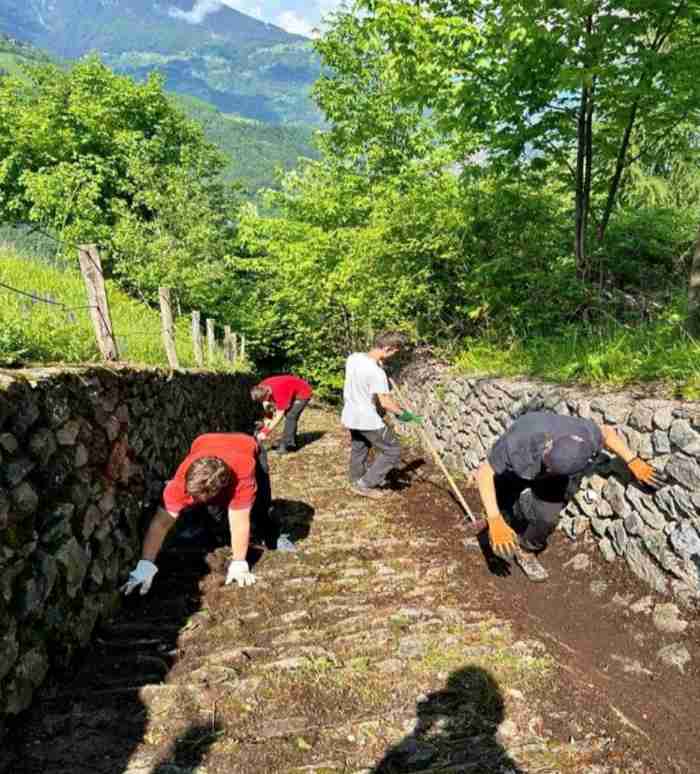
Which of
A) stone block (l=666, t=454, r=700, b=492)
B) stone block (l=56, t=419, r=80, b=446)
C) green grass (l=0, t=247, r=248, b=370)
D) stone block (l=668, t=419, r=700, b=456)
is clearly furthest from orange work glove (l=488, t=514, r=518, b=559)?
green grass (l=0, t=247, r=248, b=370)

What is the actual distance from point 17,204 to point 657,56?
84.0 feet

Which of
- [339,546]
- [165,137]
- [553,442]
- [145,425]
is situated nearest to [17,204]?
[165,137]

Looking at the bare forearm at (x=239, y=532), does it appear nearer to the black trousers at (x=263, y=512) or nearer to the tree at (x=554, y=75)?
the black trousers at (x=263, y=512)

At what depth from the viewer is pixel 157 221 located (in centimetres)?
1959

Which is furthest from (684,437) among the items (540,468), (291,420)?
(291,420)

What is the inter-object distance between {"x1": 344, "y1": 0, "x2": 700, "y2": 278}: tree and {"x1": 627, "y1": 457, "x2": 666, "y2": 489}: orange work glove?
13.7 feet

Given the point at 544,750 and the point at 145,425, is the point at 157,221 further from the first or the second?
the point at 544,750

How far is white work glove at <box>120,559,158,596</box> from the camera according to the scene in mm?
3893

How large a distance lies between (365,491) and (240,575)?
2.94m

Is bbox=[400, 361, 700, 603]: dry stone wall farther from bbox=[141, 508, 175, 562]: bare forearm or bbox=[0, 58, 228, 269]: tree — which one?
bbox=[0, 58, 228, 269]: tree

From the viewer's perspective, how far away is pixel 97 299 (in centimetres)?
506

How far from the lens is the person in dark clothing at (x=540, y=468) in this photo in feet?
12.3

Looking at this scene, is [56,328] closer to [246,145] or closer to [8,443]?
[8,443]

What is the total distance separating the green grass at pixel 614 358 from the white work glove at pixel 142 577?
4.13 m
